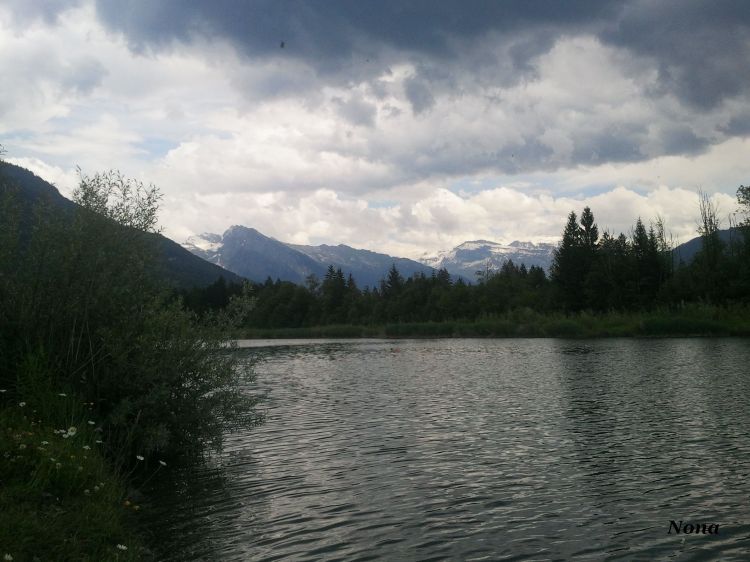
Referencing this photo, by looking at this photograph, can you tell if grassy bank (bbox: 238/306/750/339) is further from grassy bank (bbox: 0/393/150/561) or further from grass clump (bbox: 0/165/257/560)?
grassy bank (bbox: 0/393/150/561)

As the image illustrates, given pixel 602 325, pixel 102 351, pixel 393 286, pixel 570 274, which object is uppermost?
pixel 393 286

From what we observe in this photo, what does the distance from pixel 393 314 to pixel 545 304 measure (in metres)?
46.5

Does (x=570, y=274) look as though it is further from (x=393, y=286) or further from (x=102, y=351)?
(x=102, y=351)

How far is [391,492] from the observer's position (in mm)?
13797

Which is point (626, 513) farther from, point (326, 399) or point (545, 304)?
point (545, 304)

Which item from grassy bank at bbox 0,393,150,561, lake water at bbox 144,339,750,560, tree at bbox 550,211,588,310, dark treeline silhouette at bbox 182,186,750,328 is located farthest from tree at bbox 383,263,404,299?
grassy bank at bbox 0,393,150,561

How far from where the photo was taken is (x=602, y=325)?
81500 mm

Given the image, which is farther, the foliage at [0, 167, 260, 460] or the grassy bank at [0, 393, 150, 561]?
the foliage at [0, 167, 260, 460]

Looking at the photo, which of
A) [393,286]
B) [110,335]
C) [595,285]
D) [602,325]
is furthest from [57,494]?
[393,286]

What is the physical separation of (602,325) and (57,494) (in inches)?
3151

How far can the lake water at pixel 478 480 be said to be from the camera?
34.7 ft

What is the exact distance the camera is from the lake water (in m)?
10.6

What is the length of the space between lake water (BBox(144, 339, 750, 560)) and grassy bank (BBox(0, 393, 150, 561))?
1.31 m

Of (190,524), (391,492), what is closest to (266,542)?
(190,524)
